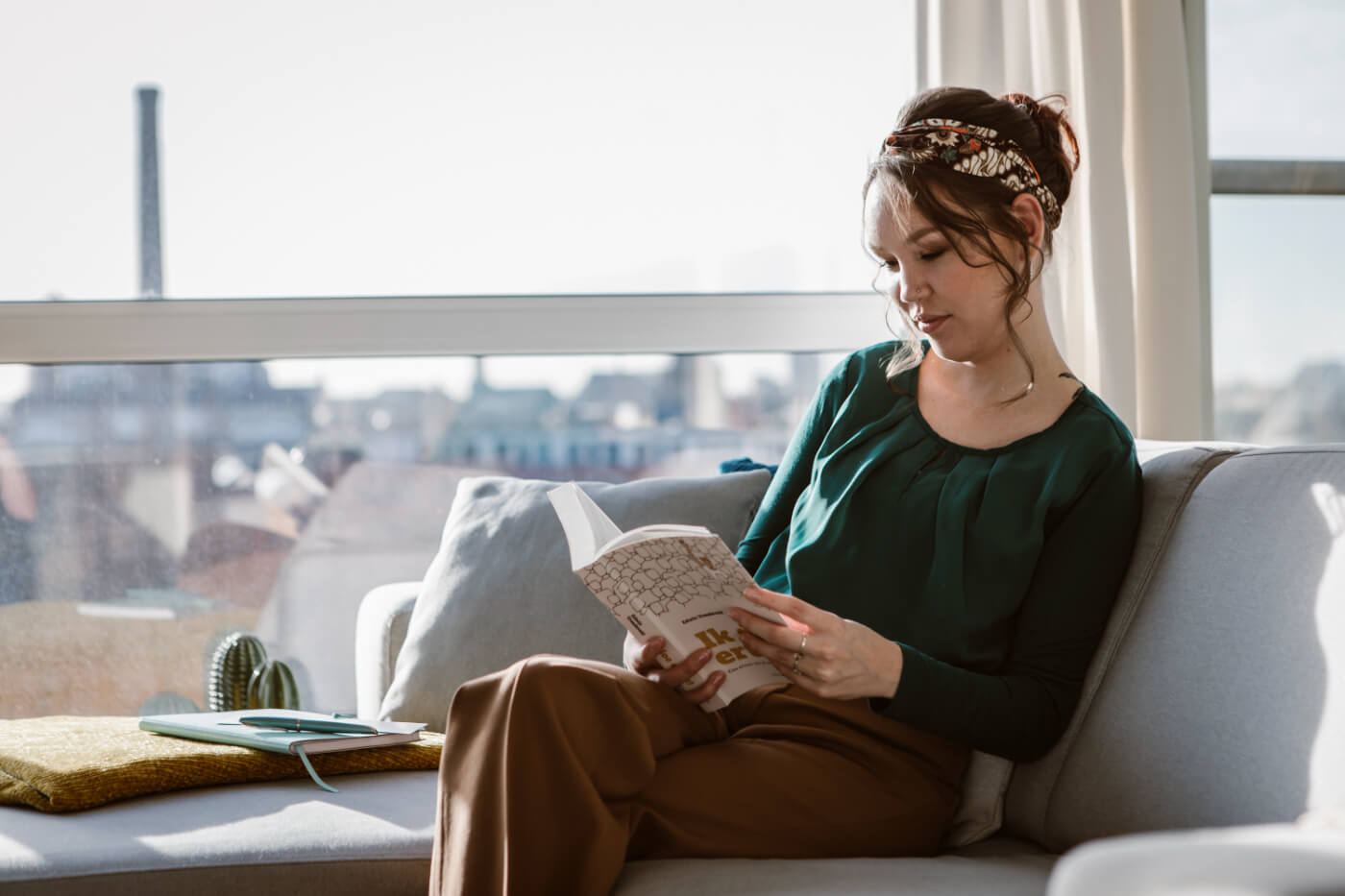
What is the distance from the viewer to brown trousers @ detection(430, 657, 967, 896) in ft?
3.76

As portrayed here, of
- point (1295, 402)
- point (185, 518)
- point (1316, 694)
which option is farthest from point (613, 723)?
point (1295, 402)

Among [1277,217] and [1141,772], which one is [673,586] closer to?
[1141,772]

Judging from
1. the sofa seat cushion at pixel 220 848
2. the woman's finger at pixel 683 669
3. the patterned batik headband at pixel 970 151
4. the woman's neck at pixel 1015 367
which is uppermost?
the patterned batik headband at pixel 970 151

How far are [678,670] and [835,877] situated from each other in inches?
10.7

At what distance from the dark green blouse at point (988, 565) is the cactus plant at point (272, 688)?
1018mm

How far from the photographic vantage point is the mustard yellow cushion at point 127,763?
1.49 meters

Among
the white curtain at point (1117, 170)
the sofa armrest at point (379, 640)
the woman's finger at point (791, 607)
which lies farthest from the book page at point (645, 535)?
the white curtain at point (1117, 170)

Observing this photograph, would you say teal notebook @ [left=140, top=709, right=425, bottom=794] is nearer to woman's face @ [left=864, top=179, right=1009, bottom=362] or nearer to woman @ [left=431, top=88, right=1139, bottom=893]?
woman @ [left=431, top=88, right=1139, bottom=893]

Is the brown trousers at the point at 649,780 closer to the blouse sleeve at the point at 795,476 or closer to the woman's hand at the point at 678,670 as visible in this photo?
the woman's hand at the point at 678,670

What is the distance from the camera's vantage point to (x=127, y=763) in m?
1.53

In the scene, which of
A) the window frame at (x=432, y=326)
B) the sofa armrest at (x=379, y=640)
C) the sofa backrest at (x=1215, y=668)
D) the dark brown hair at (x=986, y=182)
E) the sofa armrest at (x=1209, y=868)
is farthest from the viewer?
the window frame at (x=432, y=326)

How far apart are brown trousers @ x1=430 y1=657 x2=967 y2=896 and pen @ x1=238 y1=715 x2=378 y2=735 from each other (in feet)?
1.59

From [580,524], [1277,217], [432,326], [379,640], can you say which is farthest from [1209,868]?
[1277,217]

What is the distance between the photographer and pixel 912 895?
1.14 m
